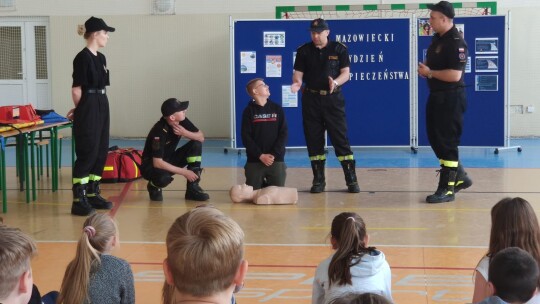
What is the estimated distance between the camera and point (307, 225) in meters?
7.84

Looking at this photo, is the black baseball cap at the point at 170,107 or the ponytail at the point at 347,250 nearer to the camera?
the ponytail at the point at 347,250

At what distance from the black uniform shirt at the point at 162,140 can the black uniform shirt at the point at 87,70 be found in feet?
3.00

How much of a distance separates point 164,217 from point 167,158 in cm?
118

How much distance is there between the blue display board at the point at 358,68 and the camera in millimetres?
13391

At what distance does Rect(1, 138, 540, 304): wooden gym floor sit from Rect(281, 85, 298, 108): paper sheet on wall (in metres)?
2.07

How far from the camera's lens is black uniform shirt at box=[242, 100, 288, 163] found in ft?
30.3

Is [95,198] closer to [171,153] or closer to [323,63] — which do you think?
[171,153]

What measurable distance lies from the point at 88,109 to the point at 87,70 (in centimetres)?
38

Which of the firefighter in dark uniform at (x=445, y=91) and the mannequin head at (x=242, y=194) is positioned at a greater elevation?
the firefighter in dark uniform at (x=445, y=91)

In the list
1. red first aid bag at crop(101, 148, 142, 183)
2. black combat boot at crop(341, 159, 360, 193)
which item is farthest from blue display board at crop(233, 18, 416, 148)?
black combat boot at crop(341, 159, 360, 193)

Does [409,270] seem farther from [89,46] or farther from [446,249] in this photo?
[89,46]

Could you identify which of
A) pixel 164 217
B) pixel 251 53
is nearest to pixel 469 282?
pixel 164 217

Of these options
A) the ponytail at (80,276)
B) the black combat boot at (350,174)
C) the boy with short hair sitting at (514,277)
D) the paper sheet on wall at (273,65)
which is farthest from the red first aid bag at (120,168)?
the boy with short hair sitting at (514,277)

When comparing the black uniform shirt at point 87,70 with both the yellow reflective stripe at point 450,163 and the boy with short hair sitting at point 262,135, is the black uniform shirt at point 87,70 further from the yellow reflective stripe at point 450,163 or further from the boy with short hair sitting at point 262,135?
the yellow reflective stripe at point 450,163
